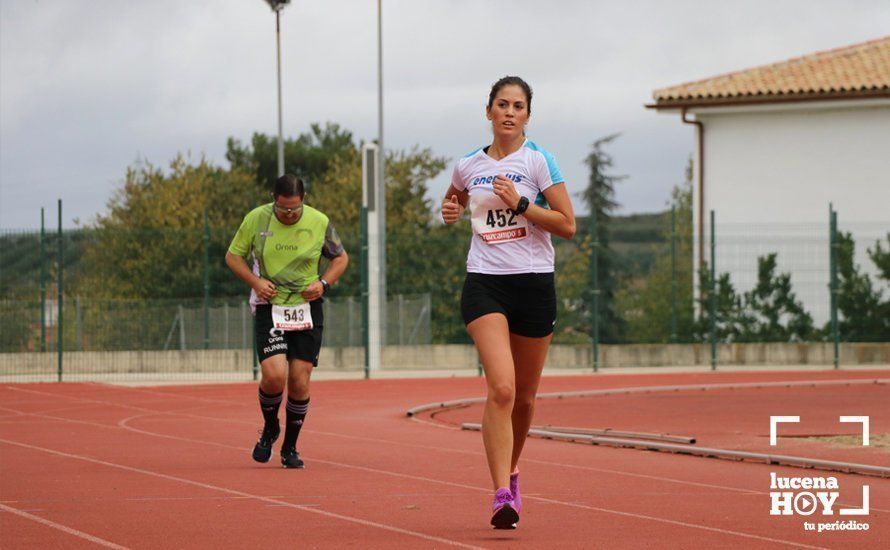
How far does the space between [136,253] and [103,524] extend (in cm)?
1743

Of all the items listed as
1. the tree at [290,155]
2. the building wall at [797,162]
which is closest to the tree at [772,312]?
the building wall at [797,162]

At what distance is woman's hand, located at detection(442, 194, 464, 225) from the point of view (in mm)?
7875

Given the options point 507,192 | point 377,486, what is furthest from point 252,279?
point 507,192

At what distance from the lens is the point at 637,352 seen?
88.4 feet

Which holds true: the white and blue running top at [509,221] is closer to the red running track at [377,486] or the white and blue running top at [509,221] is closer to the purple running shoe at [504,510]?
the purple running shoe at [504,510]

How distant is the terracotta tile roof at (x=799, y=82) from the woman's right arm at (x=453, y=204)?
27.1m

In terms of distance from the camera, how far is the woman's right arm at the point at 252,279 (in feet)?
34.7

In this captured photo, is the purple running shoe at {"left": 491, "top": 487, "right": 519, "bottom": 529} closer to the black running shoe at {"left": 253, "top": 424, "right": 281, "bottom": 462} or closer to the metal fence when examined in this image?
the black running shoe at {"left": 253, "top": 424, "right": 281, "bottom": 462}

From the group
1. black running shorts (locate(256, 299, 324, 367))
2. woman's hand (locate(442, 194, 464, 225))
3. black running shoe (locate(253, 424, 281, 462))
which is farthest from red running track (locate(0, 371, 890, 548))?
woman's hand (locate(442, 194, 464, 225))

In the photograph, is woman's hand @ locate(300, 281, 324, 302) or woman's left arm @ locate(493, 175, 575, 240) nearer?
woman's left arm @ locate(493, 175, 575, 240)

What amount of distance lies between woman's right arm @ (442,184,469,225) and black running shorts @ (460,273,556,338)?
14.2 inches

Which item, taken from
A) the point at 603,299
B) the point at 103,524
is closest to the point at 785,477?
the point at 103,524

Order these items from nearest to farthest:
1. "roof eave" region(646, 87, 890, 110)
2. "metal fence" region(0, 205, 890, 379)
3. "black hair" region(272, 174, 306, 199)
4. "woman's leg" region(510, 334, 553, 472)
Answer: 1. "woman's leg" region(510, 334, 553, 472)
2. "black hair" region(272, 174, 306, 199)
3. "metal fence" region(0, 205, 890, 379)
4. "roof eave" region(646, 87, 890, 110)

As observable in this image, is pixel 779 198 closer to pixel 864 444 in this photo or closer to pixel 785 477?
pixel 864 444
